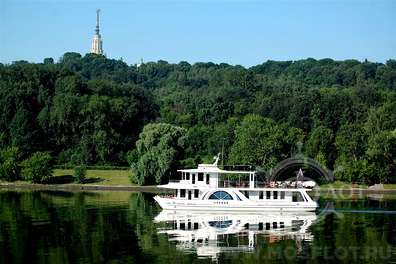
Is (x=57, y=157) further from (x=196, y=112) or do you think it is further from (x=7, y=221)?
(x=7, y=221)

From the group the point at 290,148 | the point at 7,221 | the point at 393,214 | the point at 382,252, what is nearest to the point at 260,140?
the point at 290,148

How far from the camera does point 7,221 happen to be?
57.4 m

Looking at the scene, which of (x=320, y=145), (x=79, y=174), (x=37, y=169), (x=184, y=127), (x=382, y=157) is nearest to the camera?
(x=382, y=157)

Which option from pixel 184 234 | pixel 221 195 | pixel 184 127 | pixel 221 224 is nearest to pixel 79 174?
pixel 184 127

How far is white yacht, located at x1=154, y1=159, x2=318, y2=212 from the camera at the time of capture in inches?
2581

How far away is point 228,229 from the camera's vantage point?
2179 inches

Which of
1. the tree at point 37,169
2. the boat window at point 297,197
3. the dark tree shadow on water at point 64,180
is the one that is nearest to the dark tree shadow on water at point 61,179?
the dark tree shadow on water at point 64,180

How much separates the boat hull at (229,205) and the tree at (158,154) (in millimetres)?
22744

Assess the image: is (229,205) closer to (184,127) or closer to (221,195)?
(221,195)

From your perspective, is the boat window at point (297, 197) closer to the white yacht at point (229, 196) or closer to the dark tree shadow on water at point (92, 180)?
the white yacht at point (229, 196)

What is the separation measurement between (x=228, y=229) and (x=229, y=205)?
1026 cm

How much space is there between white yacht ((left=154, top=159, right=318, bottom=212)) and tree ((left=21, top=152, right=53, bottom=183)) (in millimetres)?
28896

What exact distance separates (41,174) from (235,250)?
49043 millimetres

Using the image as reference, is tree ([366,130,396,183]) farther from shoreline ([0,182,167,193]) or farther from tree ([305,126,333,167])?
shoreline ([0,182,167,193])
